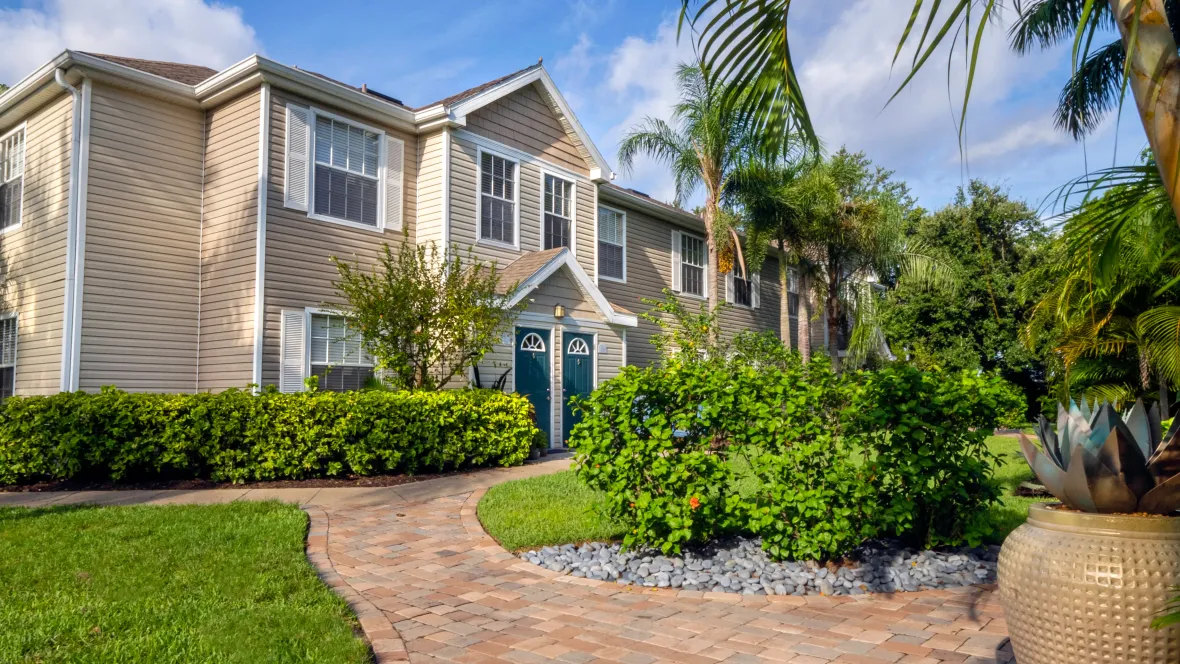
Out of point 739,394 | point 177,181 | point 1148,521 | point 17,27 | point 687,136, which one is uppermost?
point 17,27

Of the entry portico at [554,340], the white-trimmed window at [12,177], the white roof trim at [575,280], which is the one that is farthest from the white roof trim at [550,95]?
the white-trimmed window at [12,177]

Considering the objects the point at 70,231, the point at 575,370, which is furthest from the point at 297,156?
the point at 575,370

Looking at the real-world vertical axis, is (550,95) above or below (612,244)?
above

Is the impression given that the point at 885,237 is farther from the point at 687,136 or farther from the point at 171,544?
the point at 171,544

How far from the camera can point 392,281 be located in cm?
1255

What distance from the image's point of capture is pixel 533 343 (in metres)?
15.0

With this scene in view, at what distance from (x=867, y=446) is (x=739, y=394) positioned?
36.7 inches

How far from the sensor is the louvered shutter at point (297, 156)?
41.8 ft

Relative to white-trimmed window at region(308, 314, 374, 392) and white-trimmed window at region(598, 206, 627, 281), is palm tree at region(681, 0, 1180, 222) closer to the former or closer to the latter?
white-trimmed window at region(308, 314, 374, 392)

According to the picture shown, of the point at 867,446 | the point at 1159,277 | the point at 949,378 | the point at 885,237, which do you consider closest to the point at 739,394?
the point at 867,446

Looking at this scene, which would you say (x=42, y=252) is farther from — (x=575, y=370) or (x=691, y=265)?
(x=691, y=265)

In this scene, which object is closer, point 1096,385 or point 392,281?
point 1096,385

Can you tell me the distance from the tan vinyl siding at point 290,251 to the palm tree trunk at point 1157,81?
452 inches

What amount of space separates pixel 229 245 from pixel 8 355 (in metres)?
4.37
